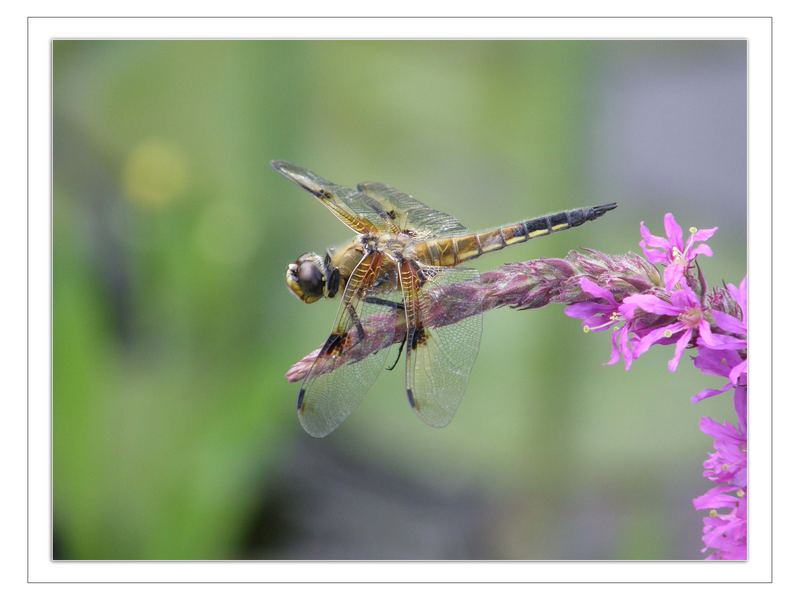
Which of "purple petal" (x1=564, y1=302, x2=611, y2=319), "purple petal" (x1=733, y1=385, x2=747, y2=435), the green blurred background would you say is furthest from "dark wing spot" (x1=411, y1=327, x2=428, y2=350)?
the green blurred background

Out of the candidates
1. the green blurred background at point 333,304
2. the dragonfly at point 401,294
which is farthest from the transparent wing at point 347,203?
the green blurred background at point 333,304

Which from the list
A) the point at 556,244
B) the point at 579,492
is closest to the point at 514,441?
the point at 579,492

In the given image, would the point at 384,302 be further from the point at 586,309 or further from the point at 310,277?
the point at 586,309

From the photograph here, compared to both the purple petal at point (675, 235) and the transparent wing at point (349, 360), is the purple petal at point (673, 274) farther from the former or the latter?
the transparent wing at point (349, 360)

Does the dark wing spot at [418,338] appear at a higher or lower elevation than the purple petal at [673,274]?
lower

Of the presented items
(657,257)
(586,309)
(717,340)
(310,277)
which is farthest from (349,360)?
(717,340)
